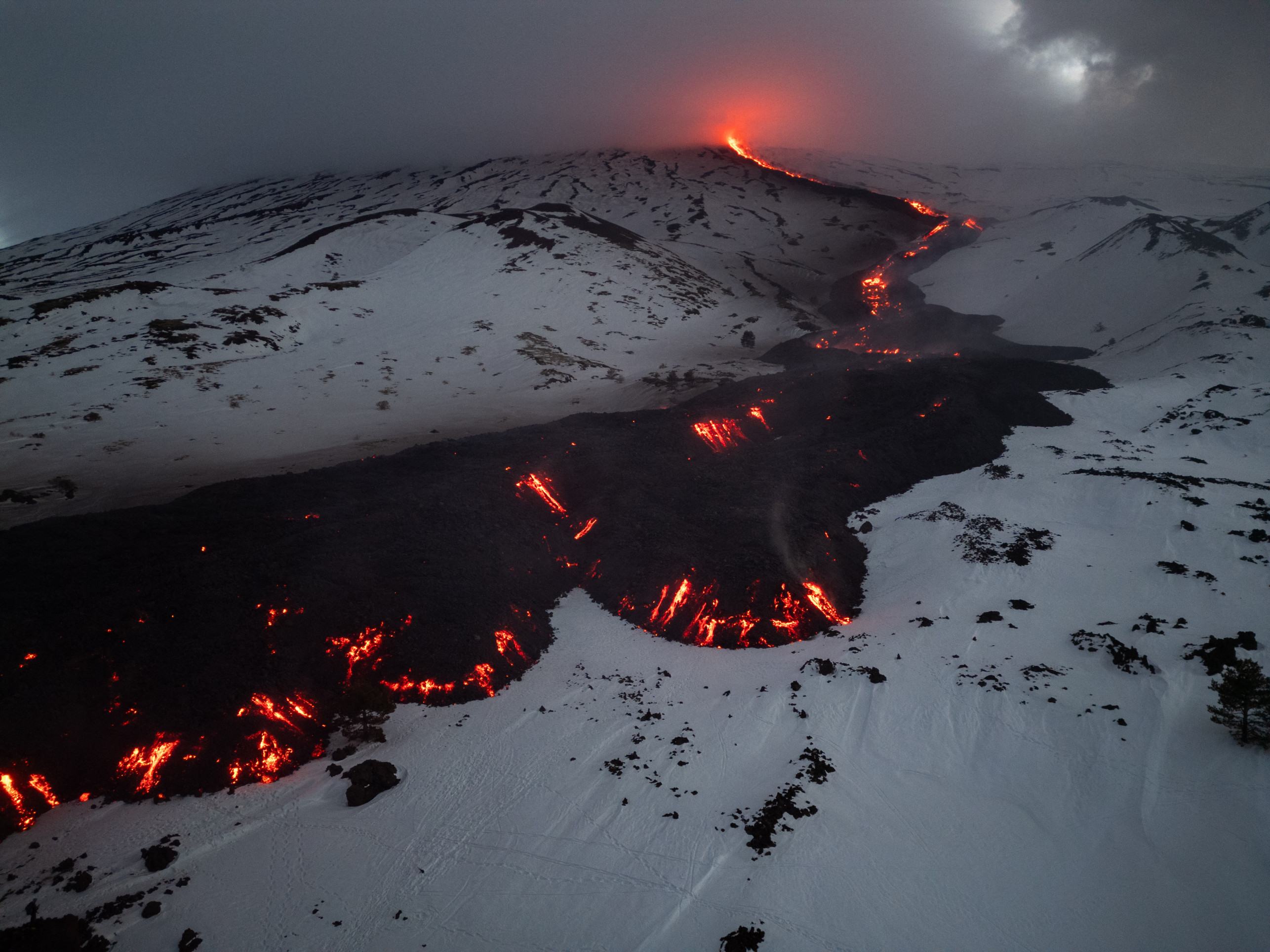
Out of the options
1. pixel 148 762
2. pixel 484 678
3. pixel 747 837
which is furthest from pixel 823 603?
pixel 148 762

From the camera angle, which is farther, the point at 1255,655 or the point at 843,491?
the point at 843,491

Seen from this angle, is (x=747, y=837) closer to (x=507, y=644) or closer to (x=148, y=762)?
(x=507, y=644)

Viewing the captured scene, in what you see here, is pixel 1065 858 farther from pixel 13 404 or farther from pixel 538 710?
pixel 13 404

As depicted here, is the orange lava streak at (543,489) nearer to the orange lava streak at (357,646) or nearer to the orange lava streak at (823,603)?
the orange lava streak at (357,646)

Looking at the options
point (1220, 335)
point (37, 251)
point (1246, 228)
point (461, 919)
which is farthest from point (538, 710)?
point (37, 251)

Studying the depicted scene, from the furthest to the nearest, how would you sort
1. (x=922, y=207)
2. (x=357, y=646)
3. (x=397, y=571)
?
(x=922, y=207) < (x=397, y=571) < (x=357, y=646)

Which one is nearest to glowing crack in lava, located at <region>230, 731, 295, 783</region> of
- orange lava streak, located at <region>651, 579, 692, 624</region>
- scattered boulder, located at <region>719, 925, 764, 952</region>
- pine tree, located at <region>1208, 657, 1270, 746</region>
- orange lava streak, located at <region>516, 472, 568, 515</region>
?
scattered boulder, located at <region>719, 925, 764, 952</region>

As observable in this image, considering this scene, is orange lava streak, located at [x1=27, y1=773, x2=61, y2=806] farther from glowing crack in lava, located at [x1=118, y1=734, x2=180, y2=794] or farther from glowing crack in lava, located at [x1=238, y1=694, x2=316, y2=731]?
glowing crack in lava, located at [x1=238, y1=694, x2=316, y2=731]
